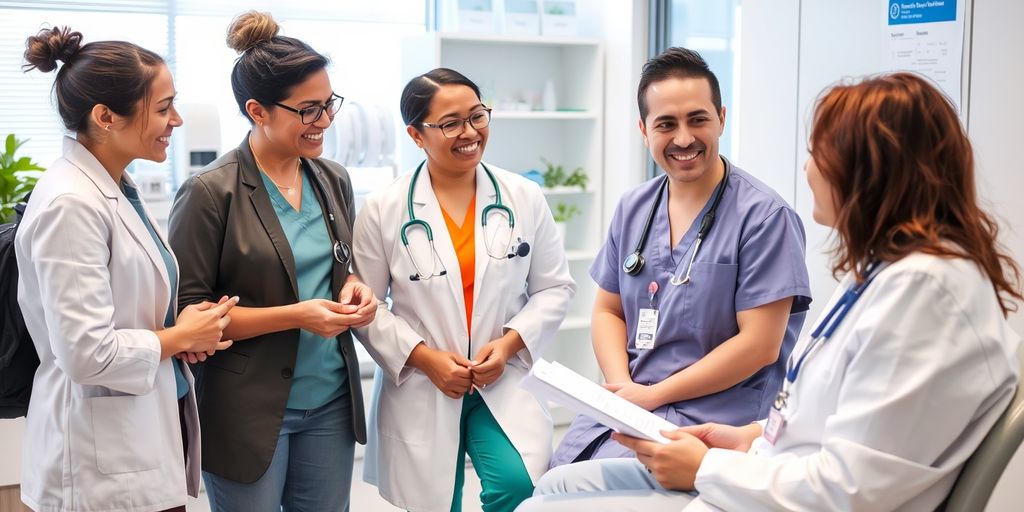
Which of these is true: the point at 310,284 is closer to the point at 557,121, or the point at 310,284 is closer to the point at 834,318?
the point at 834,318

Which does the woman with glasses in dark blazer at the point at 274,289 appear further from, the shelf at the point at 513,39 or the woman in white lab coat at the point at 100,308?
the shelf at the point at 513,39

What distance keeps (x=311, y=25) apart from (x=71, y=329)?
291 cm

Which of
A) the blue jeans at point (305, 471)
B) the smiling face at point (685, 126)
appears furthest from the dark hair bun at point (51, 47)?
the smiling face at point (685, 126)

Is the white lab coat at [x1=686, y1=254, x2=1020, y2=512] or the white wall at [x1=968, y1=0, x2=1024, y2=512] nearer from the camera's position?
the white lab coat at [x1=686, y1=254, x2=1020, y2=512]

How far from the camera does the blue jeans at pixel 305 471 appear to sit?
2.01 m

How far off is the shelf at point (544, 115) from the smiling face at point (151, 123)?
2263 millimetres

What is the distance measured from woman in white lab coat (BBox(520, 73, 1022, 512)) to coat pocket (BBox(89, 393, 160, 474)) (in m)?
1.05

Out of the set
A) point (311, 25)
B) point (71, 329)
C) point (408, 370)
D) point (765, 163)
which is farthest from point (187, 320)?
point (311, 25)

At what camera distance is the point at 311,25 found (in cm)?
424

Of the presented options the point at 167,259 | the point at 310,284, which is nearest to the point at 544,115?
the point at 310,284

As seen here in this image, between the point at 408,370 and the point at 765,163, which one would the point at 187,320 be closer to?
the point at 408,370

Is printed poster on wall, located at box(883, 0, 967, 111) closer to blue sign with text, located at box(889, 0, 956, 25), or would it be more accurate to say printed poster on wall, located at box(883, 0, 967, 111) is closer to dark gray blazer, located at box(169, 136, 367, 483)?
blue sign with text, located at box(889, 0, 956, 25)

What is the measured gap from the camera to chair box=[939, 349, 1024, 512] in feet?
3.97

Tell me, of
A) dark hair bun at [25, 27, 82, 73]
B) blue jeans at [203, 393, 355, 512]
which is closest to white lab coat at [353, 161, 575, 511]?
blue jeans at [203, 393, 355, 512]
